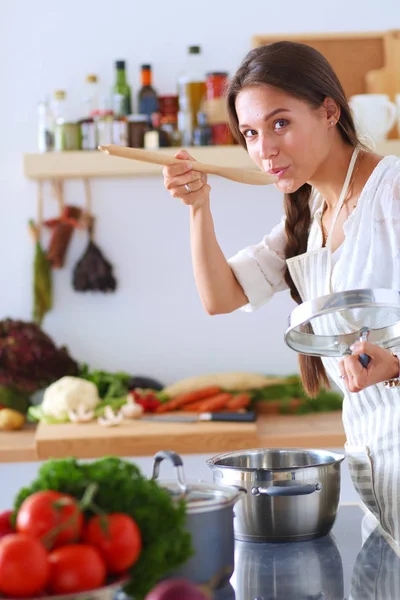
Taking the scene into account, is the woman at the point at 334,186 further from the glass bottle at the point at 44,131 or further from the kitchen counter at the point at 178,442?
the glass bottle at the point at 44,131

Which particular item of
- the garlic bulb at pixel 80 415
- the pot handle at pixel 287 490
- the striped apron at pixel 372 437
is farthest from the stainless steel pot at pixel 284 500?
the garlic bulb at pixel 80 415

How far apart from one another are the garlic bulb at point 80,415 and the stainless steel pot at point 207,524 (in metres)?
1.55

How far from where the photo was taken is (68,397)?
8.36 feet

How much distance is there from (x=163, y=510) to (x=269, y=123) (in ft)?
2.32

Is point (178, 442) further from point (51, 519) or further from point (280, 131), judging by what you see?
point (51, 519)

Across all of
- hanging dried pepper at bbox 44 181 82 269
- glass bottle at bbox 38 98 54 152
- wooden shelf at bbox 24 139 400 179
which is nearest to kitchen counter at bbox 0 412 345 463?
hanging dried pepper at bbox 44 181 82 269

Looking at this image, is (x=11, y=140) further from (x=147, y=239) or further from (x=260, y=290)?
(x=260, y=290)

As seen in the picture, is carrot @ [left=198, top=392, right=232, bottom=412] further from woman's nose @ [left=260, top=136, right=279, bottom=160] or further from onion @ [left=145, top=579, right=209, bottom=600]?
onion @ [left=145, top=579, right=209, bottom=600]

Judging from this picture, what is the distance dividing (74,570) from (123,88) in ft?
7.66

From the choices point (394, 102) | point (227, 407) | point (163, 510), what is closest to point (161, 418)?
point (227, 407)

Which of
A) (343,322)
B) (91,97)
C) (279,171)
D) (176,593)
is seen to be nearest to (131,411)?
(91,97)

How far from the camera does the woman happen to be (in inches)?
52.1

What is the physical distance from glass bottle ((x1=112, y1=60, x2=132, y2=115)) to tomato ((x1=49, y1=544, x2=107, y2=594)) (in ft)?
7.50

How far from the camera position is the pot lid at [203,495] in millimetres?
936
